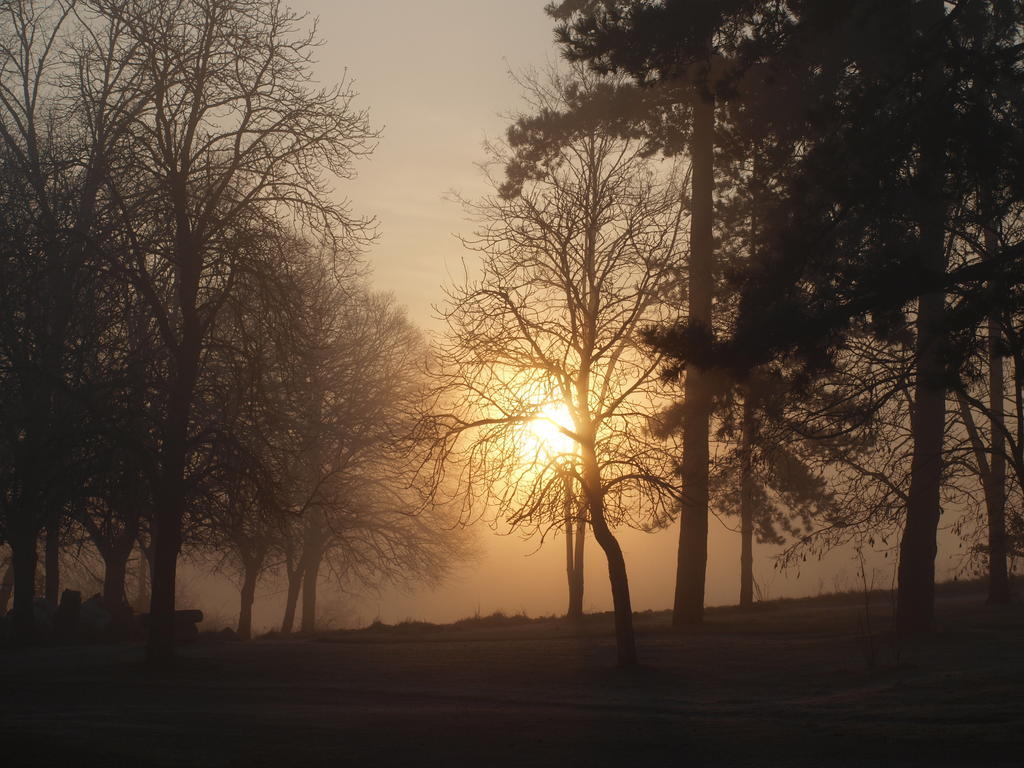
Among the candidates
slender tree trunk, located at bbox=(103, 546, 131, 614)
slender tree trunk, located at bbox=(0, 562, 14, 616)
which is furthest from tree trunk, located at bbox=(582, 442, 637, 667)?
slender tree trunk, located at bbox=(0, 562, 14, 616)

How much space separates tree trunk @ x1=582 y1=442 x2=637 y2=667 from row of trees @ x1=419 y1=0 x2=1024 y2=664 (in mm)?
51

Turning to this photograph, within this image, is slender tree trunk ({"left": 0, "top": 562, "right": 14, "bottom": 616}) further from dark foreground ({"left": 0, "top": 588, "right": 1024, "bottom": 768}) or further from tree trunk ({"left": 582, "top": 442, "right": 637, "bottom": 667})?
tree trunk ({"left": 582, "top": 442, "right": 637, "bottom": 667})

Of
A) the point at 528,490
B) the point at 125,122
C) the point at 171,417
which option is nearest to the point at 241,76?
the point at 125,122

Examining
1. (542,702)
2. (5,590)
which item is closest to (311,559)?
(5,590)

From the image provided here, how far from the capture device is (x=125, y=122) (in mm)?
16438

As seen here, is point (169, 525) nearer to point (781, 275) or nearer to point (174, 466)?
point (174, 466)

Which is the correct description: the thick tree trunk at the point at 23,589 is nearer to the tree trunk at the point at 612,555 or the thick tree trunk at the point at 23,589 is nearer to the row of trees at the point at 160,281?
the row of trees at the point at 160,281

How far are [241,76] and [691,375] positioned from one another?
10118 mm

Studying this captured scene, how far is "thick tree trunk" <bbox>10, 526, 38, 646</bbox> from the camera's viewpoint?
21.0 m

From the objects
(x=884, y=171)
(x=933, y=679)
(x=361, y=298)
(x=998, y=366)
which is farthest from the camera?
(x=361, y=298)

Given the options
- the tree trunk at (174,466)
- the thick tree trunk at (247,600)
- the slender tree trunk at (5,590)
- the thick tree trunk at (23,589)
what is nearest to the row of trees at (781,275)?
the tree trunk at (174,466)

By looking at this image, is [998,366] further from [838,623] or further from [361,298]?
[361,298]

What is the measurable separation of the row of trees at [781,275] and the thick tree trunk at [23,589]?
10.1 meters

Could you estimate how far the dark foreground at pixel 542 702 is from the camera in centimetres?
903
